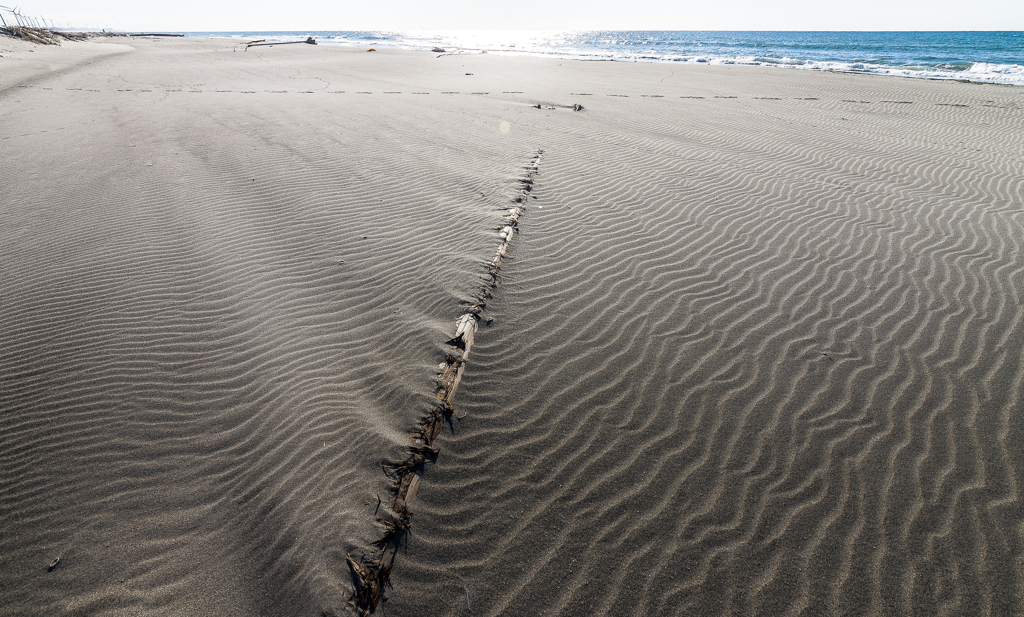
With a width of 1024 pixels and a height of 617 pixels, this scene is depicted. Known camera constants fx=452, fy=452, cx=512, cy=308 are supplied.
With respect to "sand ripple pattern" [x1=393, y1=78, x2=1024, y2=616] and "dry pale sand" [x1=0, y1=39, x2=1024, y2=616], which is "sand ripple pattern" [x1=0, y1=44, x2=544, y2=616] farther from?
"sand ripple pattern" [x1=393, y1=78, x2=1024, y2=616]

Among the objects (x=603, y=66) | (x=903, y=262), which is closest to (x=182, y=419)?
(x=903, y=262)

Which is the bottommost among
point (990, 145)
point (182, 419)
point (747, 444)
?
point (182, 419)

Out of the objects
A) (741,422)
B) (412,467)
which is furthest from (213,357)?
(741,422)

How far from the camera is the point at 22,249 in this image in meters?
5.62

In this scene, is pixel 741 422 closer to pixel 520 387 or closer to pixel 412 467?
pixel 520 387

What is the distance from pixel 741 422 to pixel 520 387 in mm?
1717

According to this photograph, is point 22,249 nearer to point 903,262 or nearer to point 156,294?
point 156,294

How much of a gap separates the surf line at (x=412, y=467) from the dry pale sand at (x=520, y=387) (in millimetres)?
74

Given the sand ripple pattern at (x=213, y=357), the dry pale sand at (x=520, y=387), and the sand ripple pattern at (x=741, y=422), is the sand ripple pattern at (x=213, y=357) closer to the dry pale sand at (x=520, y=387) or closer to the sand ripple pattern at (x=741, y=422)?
the dry pale sand at (x=520, y=387)

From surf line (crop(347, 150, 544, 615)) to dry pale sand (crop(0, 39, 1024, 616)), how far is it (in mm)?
74

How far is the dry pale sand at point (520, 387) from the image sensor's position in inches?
101

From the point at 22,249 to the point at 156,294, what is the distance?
8.18 feet

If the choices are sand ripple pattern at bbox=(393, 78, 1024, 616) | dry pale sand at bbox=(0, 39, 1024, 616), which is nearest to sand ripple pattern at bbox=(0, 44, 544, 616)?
dry pale sand at bbox=(0, 39, 1024, 616)

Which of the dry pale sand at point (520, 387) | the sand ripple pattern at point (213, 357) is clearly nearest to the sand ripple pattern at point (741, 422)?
the dry pale sand at point (520, 387)
